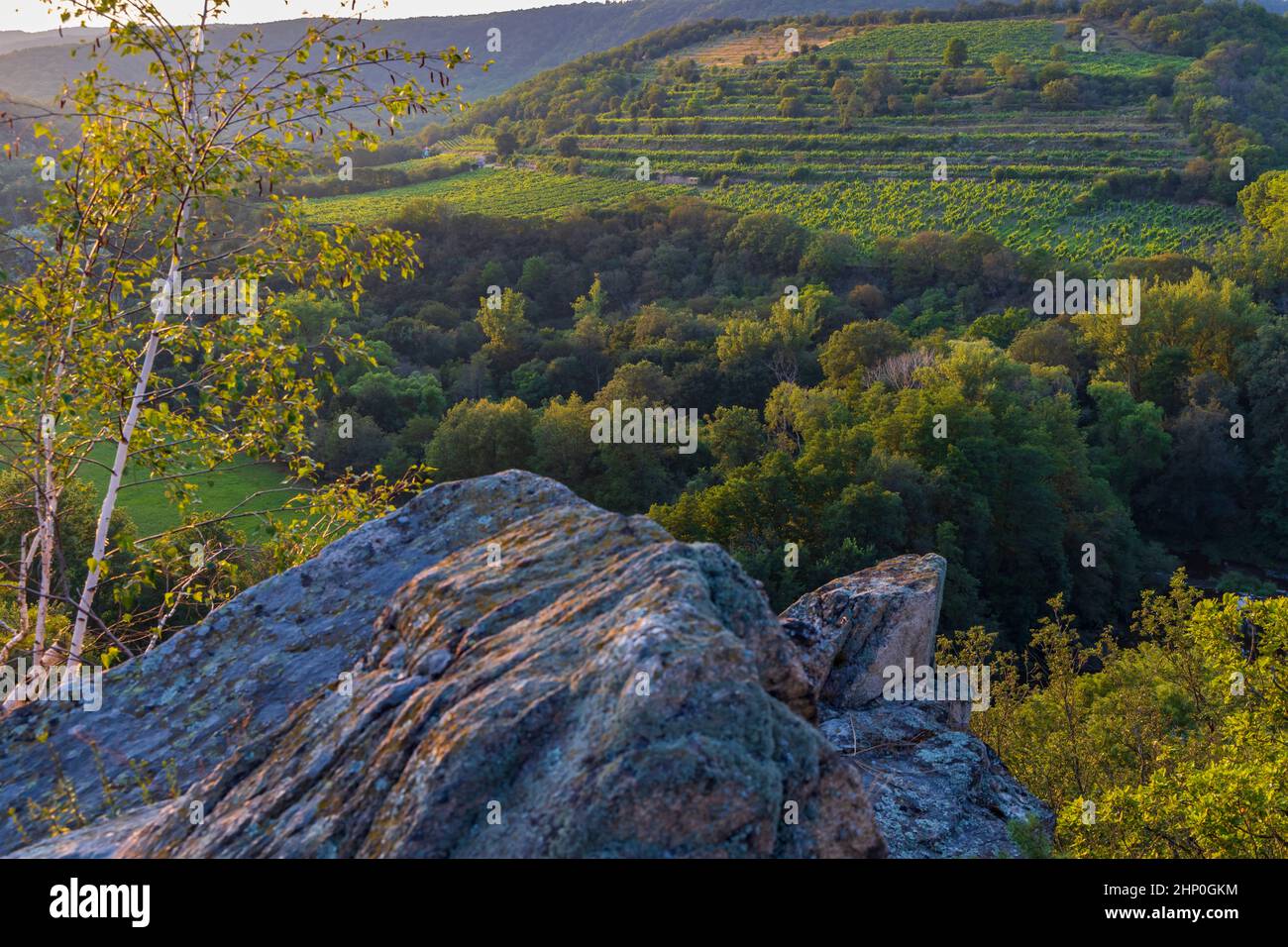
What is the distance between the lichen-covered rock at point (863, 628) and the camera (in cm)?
963

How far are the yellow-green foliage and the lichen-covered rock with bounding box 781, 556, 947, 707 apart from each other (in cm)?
279

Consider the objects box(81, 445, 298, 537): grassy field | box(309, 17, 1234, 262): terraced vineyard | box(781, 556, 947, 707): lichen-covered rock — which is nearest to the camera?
box(781, 556, 947, 707): lichen-covered rock

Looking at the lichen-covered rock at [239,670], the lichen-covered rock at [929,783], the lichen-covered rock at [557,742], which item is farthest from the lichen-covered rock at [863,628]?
the lichen-covered rock at [557,742]

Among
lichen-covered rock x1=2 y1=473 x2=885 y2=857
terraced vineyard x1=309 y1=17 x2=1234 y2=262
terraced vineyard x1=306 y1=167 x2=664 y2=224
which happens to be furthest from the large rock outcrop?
terraced vineyard x1=306 y1=167 x2=664 y2=224

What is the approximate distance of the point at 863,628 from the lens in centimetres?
1028

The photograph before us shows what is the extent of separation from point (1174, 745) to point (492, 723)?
1614 centimetres

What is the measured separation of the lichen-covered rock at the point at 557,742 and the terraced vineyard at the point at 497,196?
308 feet

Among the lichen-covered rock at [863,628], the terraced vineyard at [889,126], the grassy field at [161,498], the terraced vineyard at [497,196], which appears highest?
the terraced vineyard at [889,126]

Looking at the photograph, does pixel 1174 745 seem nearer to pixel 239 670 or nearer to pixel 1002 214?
pixel 239 670

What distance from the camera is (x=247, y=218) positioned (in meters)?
74.0

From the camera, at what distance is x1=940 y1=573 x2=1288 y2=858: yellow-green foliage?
1102 cm

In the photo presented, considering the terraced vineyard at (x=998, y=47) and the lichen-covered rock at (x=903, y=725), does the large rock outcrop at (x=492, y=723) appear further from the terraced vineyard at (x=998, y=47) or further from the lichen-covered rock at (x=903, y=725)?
the terraced vineyard at (x=998, y=47)

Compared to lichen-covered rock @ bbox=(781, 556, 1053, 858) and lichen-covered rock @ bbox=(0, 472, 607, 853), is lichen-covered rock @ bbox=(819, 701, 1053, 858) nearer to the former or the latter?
lichen-covered rock @ bbox=(781, 556, 1053, 858)

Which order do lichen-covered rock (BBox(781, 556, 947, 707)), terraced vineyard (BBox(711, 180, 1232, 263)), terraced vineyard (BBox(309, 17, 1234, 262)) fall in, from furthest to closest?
terraced vineyard (BBox(309, 17, 1234, 262))
terraced vineyard (BBox(711, 180, 1232, 263))
lichen-covered rock (BBox(781, 556, 947, 707))
